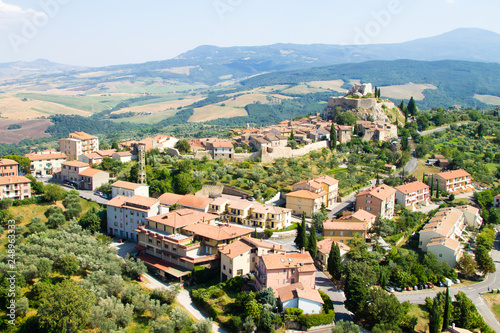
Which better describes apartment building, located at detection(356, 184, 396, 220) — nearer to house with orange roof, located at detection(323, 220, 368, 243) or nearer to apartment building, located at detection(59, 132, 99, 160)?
house with orange roof, located at detection(323, 220, 368, 243)

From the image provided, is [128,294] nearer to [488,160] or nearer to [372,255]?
[372,255]

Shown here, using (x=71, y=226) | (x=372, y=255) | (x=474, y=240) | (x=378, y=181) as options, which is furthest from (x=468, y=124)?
(x=71, y=226)

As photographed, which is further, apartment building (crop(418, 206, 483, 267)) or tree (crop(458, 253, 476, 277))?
apartment building (crop(418, 206, 483, 267))

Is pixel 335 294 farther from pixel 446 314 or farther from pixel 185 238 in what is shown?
pixel 185 238

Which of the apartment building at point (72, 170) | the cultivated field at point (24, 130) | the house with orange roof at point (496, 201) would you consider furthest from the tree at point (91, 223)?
the cultivated field at point (24, 130)

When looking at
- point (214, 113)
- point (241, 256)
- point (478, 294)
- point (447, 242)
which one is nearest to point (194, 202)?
point (241, 256)

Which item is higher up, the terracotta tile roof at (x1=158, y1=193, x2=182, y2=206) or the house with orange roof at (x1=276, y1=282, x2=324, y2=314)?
the terracotta tile roof at (x1=158, y1=193, x2=182, y2=206)

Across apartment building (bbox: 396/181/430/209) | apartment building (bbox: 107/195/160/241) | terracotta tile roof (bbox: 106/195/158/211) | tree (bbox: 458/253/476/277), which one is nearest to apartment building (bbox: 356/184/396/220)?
apartment building (bbox: 396/181/430/209)

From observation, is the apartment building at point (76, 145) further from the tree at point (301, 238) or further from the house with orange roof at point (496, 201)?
the house with orange roof at point (496, 201)
